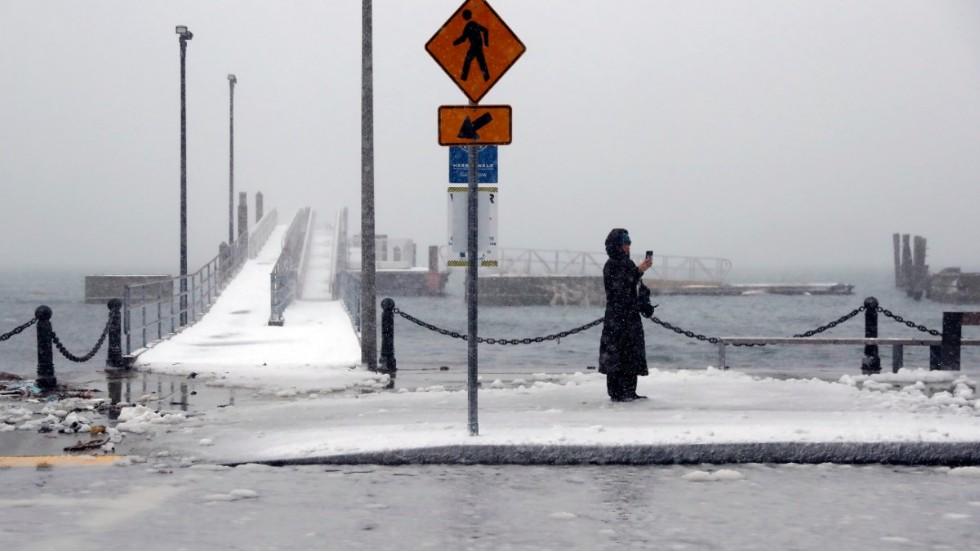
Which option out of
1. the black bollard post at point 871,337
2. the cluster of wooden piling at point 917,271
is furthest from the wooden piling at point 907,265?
the black bollard post at point 871,337

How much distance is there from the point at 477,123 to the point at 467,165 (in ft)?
1.96

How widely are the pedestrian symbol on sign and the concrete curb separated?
2.95m

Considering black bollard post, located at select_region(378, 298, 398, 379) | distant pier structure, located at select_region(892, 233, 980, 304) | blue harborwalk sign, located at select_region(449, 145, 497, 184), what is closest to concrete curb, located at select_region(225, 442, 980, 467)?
blue harborwalk sign, located at select_region(449, 145, 497, 184)

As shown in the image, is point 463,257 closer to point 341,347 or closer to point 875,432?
point 875,432

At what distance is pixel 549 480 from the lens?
332 inches

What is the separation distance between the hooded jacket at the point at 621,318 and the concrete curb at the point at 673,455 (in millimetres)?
3280

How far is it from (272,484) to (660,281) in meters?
122

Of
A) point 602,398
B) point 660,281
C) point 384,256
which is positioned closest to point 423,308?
point 384,256

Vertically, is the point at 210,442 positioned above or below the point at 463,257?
below

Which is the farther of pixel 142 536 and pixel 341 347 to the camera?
pixel 341 347

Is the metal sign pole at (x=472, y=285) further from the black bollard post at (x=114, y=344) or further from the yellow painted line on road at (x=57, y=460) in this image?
the black bollard post at (x=114, y=344)

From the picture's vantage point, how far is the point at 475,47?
30.9ft

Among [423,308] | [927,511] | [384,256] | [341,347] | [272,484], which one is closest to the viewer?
[927,511]

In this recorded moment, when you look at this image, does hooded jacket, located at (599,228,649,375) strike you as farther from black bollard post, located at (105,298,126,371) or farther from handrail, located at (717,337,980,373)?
black bollard post, located at (105,298,126,371)
